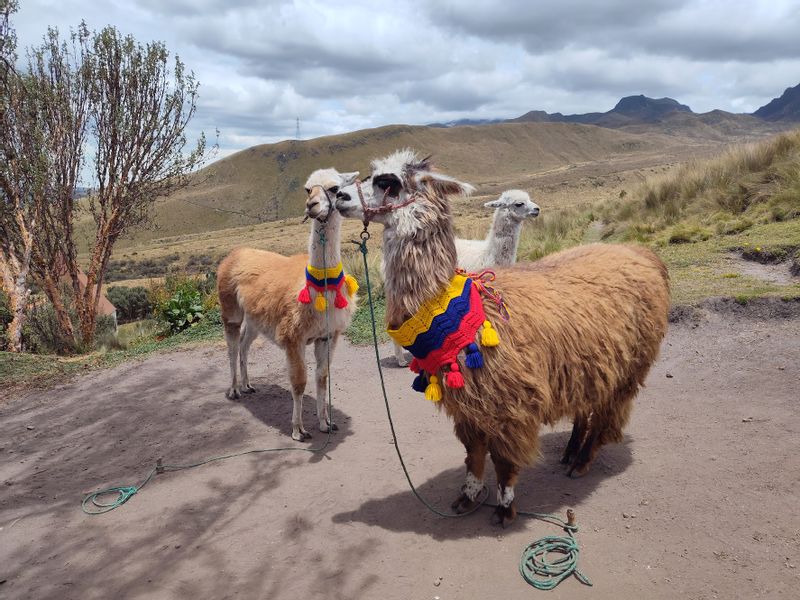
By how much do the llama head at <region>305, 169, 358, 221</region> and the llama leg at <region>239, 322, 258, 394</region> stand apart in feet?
6.80

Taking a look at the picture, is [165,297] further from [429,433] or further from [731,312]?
[731,312]

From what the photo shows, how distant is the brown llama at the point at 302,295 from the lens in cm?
465

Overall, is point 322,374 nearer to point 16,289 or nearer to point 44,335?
point 44,335

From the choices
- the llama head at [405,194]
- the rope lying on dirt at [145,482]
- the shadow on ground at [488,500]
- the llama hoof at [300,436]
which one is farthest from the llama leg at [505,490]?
the llama hoof at [300,436]

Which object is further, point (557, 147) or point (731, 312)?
point (557, 147)

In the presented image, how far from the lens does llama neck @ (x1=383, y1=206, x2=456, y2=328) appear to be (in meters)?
3.05

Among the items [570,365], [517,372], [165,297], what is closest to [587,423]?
[570,365]

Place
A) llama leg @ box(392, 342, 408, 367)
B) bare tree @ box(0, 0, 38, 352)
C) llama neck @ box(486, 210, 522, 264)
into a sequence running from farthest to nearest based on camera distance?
1. bare tree @ box(0, 0, 38, 352)
2. llama leg @ box(392, 342, 408, 367)
3. llama neck @ box(486, 210, 522, 264)

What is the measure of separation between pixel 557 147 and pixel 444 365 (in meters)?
170

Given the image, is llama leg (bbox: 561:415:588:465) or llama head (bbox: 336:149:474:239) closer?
llama head (bbox: 336:149:474:239)

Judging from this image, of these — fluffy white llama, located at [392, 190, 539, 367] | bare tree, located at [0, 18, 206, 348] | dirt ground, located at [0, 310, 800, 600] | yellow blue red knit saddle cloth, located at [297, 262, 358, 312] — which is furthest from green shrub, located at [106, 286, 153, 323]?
yellow blue red knit saddle cloth, located at [297, 262, 358, 312]

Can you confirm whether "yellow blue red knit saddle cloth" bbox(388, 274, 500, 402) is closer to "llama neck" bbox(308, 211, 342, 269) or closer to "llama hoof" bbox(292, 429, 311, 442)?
"llama neck" bbox(308, 211, 342, 269)

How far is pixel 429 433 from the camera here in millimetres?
4918

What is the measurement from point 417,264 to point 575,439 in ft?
6.98
